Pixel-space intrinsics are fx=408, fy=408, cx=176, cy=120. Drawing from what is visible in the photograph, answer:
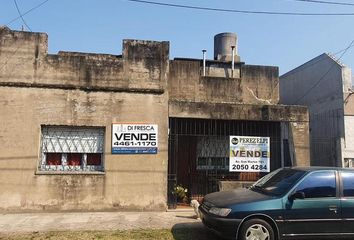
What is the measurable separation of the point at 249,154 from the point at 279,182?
3.82 meters

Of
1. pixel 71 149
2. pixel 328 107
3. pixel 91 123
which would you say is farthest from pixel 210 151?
pixel 328 107

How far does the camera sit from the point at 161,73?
445 inches

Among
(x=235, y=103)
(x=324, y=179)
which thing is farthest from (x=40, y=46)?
(x=324, y=179)

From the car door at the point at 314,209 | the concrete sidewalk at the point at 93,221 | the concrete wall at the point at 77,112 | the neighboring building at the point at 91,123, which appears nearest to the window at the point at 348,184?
the car door at the point at 314,209

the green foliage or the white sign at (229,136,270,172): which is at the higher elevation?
the white sign at (229,136,270,172)

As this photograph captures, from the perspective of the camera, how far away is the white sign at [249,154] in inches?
459

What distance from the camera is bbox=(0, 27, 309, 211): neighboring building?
10.5 meters

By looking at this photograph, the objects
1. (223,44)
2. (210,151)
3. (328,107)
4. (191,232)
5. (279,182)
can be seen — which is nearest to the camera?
(279,182)

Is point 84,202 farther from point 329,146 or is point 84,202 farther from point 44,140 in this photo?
point 329,146

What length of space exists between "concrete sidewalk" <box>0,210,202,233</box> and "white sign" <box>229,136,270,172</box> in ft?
6.78

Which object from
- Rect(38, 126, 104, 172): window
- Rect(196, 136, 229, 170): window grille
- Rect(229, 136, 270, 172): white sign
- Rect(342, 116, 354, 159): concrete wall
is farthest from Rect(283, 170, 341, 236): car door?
Rect(342, 116, 354, 159): concrete wall

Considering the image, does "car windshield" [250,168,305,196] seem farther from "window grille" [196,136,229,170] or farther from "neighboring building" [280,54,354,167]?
"neighboring building" [280,54,354,167]

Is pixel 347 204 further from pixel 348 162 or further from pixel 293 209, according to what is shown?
pixel 348 162

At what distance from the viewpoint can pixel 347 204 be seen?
7.61 meters
